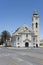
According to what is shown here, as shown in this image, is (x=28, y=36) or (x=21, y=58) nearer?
(x=21, y=58)

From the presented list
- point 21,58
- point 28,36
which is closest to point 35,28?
point 28,36

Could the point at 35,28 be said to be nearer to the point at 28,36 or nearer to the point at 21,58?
the point at 28,36

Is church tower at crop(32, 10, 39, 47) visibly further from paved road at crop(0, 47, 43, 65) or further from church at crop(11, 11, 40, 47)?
paved road at crop(0, 47, 43, 65)

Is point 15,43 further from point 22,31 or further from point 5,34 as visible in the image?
point 5,34

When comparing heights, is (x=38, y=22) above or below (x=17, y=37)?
above

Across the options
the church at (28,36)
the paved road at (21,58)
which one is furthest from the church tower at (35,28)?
the paved road at (21,58)

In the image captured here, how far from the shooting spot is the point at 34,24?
337 feet

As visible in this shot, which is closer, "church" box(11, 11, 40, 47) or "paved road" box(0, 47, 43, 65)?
"paved road" box(0, 47, 43, 65)

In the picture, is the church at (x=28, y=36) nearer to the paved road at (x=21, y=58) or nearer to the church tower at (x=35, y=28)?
the church tower at (x=35, y=28)

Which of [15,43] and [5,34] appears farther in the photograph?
[5,34]

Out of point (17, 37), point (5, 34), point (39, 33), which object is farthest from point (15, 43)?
point (5, 34)

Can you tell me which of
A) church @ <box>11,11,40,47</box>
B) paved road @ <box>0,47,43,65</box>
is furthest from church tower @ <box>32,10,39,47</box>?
paved road @ <box>0,47,43,65</box>

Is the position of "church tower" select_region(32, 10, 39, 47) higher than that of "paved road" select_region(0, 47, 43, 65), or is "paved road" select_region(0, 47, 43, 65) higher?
"church tower" select_region(32, 10, 39, 47)

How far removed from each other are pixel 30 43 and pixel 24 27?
752 cm
